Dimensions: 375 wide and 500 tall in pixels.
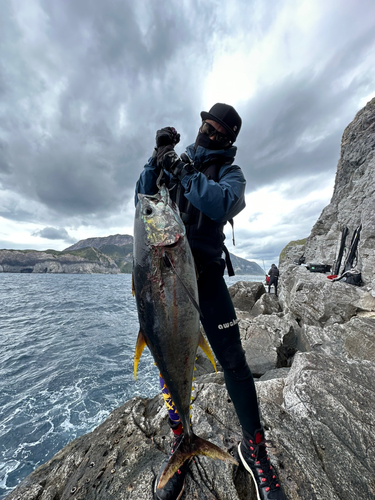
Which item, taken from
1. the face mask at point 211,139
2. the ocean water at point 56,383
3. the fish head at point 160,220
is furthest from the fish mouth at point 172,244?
the ocean water at point 56,383

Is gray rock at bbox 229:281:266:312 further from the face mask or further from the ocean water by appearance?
the face mask

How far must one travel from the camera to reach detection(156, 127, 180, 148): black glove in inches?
101

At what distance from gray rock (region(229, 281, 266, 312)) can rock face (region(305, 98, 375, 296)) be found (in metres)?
7.56

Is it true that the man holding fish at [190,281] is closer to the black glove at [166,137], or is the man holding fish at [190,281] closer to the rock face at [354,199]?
the black glove at [166,137]

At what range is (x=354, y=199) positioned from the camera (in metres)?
21.5

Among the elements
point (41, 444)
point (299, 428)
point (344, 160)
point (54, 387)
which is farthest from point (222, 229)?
point (344, 160)

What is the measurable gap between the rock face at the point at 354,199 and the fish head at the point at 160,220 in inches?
603

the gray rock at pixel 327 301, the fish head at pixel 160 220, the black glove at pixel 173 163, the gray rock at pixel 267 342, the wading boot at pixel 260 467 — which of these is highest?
the black glove at pixel 173 163

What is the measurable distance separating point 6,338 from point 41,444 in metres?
11.1

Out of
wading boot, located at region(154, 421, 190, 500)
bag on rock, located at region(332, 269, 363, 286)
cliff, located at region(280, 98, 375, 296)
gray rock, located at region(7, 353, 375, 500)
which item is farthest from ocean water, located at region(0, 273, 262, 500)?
cliff, located at region(280, 98, 375, 296)

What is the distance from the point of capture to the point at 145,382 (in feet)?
30.7

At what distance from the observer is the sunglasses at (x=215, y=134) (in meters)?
2.83

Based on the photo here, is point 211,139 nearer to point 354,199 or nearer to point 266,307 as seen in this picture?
point 266,307

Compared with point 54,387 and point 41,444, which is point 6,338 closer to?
point 54,387
